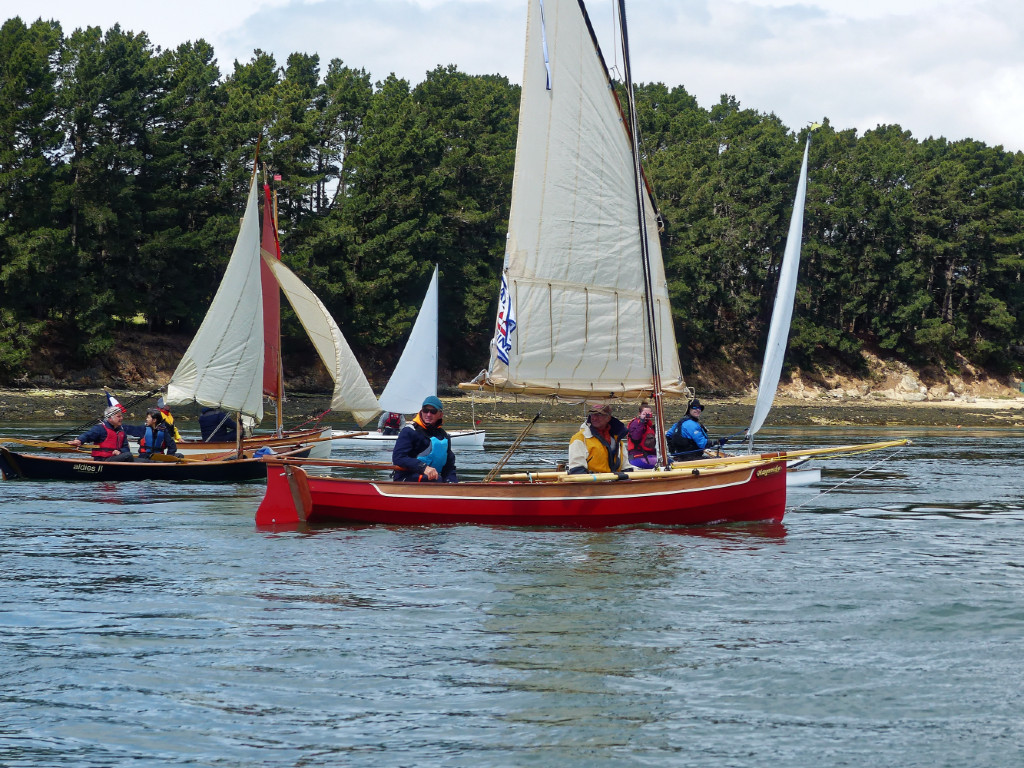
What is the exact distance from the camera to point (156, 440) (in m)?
29.4

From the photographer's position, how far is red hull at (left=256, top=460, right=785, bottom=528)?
65.3 ft

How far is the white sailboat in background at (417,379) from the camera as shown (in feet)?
141

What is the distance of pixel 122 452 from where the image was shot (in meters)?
28.8

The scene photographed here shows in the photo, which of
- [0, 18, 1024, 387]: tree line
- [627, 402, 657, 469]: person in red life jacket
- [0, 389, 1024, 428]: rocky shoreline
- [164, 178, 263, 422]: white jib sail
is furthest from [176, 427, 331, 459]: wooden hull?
[0, 18, 1024, 387]: tree line

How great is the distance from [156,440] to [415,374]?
15.0m

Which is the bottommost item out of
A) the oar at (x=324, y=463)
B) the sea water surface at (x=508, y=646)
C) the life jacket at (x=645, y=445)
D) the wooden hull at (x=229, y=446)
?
the sea water surface at (x=508, y=646)

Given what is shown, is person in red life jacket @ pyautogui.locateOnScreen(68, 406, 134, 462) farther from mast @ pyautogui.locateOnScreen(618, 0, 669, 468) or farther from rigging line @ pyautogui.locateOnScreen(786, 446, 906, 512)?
rigging line @ pyautogui.locateOnScreen(786, 446, 906, 512)

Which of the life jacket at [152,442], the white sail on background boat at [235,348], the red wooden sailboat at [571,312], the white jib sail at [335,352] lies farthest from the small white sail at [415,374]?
the red wooden sailboat at [571,312]

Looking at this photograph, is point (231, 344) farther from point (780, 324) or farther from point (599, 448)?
point (780, 324)

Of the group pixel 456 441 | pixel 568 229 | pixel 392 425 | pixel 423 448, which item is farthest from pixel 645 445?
pixel 456 441

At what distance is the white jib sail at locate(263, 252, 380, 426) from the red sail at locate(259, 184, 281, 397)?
210 centimetres

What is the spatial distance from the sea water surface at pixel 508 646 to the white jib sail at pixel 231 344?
7973 millimetres

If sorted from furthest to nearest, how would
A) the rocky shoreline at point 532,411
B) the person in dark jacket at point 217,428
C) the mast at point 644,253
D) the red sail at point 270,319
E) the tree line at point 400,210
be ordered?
the tree line at point 400,210 < the rocky shoreline at point 532,411 < the person in dark jacket at point 217,428 < the red sail at point 270,319 < the mast at point 644,253

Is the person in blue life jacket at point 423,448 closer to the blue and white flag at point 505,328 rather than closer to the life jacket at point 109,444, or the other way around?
the blue and white flag at point 505,328
